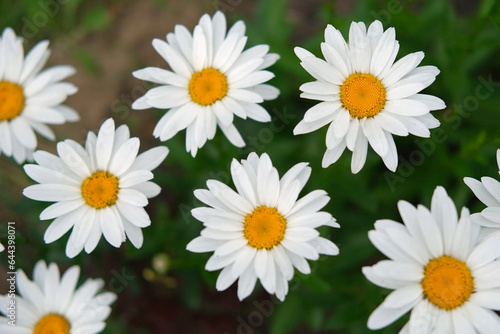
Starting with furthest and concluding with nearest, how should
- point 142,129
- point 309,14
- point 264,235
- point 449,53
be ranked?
point 309,14 → point 142,129 → point 449,53 → point 264,235

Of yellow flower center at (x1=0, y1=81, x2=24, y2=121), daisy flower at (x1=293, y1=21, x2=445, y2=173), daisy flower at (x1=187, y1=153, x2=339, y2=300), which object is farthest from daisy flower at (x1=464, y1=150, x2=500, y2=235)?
yellow flower center at (x1=0, y1=81, x2=24, y2=121)

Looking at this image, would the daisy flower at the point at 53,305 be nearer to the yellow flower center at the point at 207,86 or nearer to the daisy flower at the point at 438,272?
the yellow flower center at the point at 207,86

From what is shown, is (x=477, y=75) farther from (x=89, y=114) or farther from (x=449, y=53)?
(x=89, y=114)

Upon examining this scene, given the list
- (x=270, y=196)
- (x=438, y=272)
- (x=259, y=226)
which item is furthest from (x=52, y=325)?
(x=438, y=272)

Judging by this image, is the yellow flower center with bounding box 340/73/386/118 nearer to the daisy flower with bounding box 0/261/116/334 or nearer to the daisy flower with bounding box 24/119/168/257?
the daisy flower with bounding box 24/119/168/257

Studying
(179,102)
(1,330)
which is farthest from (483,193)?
(1,330)

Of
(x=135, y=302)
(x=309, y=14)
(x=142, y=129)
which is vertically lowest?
(x=135, y=302)

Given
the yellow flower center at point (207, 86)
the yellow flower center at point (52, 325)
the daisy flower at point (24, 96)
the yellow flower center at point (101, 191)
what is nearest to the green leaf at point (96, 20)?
the daisy flower at point (24, 96)
